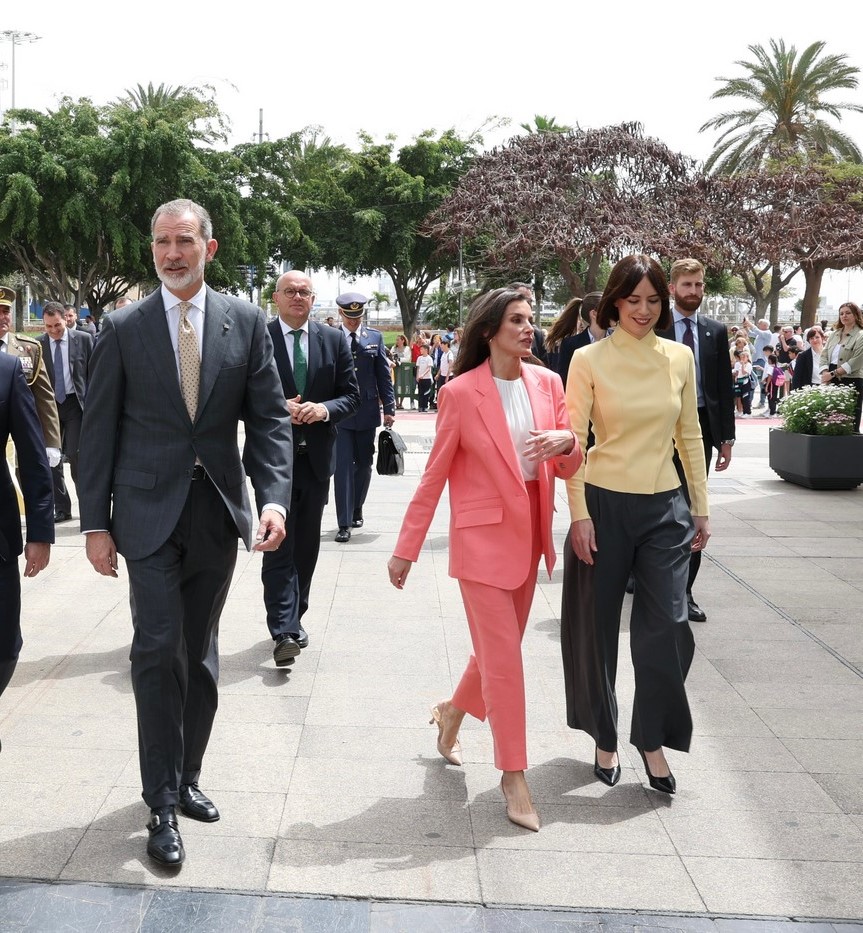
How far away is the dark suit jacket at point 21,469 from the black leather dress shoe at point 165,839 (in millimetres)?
907

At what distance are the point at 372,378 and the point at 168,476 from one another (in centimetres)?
655

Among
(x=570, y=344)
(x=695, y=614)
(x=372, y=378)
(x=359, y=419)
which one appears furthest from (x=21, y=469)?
(x=372, y=378)

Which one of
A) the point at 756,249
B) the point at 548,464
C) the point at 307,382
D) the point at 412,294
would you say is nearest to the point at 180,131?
the point at 756,249

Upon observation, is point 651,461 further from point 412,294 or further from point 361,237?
point 412,294

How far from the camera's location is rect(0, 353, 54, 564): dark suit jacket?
3.66 meters

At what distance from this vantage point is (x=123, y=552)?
3.64 m

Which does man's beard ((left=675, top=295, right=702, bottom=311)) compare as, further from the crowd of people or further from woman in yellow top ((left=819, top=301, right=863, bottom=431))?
woman in yellow top ((left=819, top=301, right=863, bottom=431))

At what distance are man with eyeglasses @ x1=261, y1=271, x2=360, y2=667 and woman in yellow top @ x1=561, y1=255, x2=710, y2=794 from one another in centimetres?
189

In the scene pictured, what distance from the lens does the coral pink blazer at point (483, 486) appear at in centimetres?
403

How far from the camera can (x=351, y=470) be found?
9.35 metres

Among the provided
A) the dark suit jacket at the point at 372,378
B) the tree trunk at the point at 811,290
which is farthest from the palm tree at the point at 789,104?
the dark suit jacket at the point at 372,378

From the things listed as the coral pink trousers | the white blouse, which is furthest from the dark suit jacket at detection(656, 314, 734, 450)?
the coral pink trousers

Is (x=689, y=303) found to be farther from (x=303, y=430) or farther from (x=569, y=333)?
(x=303, y=430)

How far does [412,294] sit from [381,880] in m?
53.1
